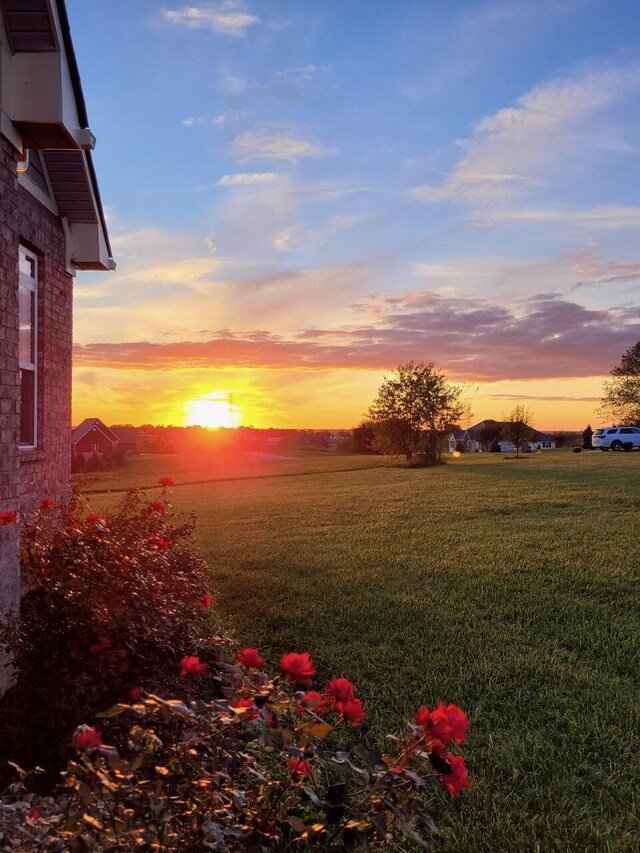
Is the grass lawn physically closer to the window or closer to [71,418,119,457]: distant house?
the window

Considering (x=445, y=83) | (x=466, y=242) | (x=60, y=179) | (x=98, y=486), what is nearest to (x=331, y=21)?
(x=445, y=83)

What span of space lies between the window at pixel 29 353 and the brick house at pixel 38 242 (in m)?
0.01

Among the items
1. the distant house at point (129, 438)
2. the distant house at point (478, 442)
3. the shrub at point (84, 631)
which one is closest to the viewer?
the shrub at point (84, 631)

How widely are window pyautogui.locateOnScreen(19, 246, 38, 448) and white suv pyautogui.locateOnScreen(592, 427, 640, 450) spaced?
3612cm

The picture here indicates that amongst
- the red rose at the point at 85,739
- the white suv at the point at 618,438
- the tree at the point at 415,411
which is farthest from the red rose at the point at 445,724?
the white suv at the point at 618,438

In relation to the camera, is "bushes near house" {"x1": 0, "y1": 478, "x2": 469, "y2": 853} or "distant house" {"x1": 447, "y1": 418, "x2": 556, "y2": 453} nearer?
"bushes near house" {"x1": 0, "y1": 478, "x2": 469, "y2": 853}

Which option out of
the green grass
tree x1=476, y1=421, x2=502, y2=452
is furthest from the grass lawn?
tree x1=476, y1=421, x2=502, y2=452

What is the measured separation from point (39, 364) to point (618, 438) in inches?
1427

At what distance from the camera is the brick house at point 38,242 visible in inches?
179

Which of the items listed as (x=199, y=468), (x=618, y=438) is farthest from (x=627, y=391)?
(x=199, y=468)

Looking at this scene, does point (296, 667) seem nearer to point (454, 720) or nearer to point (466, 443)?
point (454, 720)

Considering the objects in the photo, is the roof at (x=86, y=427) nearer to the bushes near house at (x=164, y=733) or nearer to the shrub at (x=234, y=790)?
the bushes near house at (x=164, y=733)

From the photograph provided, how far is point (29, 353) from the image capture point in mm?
6926

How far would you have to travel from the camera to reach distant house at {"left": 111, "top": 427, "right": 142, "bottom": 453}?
47231 mm
